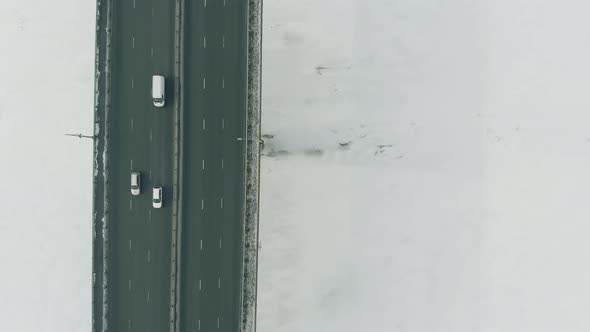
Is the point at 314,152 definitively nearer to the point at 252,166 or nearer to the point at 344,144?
the point at 344,144

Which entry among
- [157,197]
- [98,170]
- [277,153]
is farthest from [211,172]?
[98,170]

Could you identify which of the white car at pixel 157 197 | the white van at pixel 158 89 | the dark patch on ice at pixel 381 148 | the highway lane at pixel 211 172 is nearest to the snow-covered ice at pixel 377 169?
the dark patch on ice at pixel 381 148

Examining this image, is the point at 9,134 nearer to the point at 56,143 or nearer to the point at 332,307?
the point at 56,143

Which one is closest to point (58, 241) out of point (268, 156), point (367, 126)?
point (268, 156)

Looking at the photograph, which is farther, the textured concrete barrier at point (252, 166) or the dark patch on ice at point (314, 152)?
the dark patch on ice at point (314, 152)

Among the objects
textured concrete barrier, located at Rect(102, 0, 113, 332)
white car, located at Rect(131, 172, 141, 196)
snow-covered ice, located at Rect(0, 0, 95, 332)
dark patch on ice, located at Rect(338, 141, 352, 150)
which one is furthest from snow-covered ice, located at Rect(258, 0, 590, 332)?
snow-covered ice, located at Rect(0, 0, 95, 332)

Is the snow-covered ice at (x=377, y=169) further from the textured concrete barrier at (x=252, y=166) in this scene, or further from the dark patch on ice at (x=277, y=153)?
the textured concrete barrier at (x=252, y=166)
